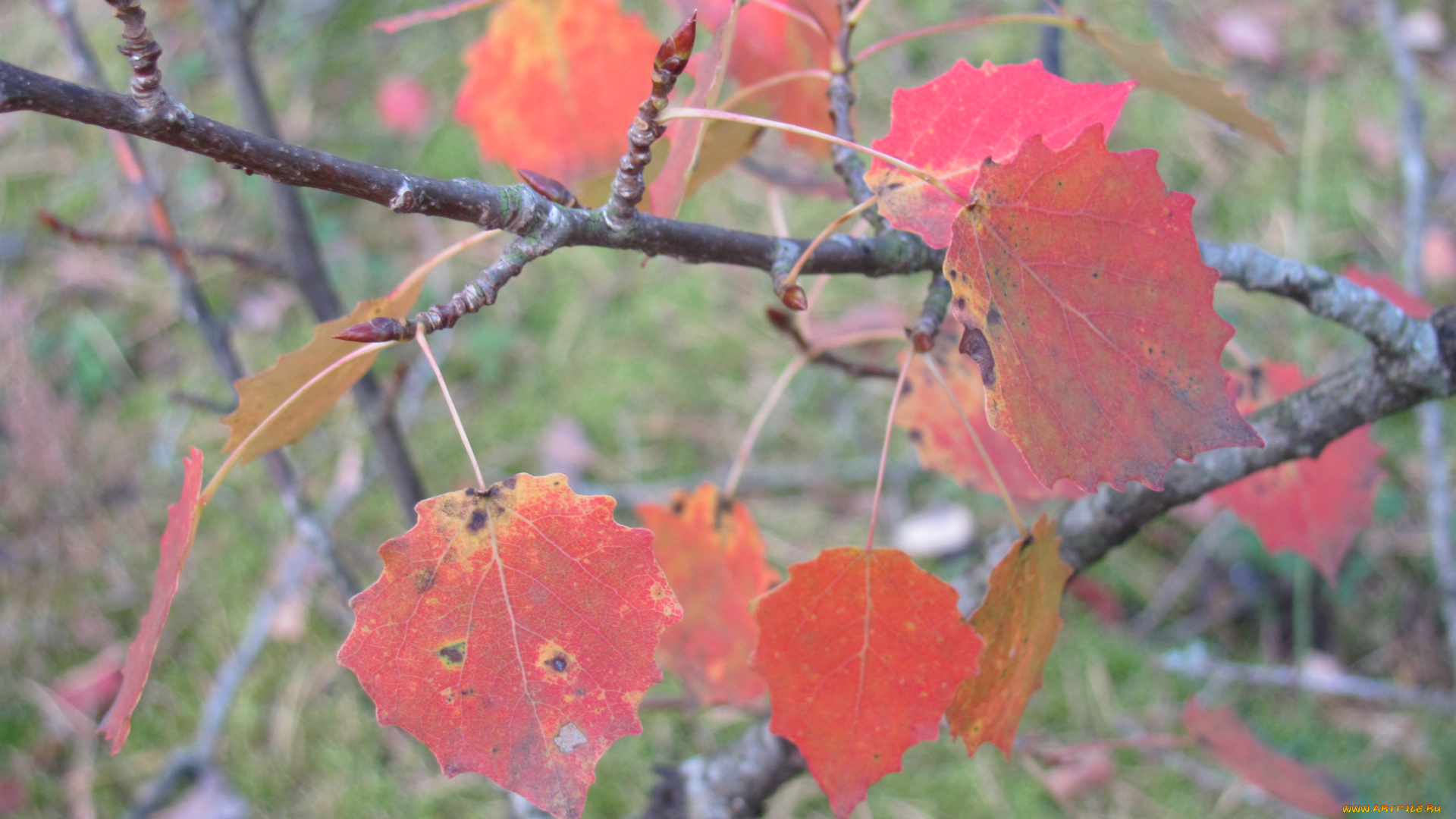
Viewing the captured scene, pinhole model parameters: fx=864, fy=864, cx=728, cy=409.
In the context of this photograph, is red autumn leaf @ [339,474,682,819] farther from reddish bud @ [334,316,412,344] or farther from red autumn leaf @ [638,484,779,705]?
red autumn leaf @ [638,484,779,705]

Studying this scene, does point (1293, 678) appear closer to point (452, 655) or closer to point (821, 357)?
point (821, 357)

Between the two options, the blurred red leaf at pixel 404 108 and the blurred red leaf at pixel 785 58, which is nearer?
the blurred red leaf at pixel 785 58

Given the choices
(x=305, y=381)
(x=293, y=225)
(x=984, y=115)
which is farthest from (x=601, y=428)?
(x=984, y=115)

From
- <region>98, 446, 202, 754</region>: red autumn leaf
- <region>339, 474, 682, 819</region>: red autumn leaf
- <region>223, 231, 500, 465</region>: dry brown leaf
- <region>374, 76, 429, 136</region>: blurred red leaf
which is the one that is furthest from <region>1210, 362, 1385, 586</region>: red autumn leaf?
<region>374, 76, 429, 136</region>: blurred red leaf

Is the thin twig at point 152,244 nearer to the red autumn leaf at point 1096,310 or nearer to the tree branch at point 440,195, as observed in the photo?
the tree branch at point 440,195

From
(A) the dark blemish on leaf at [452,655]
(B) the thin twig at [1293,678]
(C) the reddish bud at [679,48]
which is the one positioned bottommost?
(A) the dark blemish on leaf at [452,655]

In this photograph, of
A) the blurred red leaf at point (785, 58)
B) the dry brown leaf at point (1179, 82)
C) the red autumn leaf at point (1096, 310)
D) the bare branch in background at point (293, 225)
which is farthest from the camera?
the bare branch in background at point (293, 225)

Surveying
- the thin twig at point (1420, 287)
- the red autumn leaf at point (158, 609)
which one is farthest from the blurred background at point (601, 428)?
the red autumn leaf at point (158, 609)
